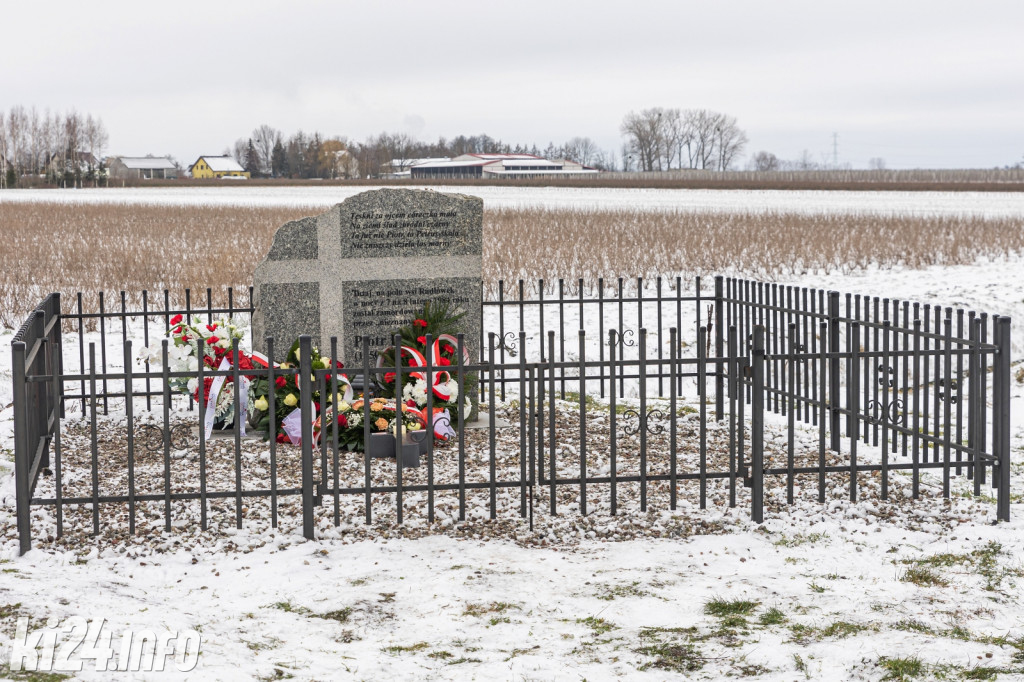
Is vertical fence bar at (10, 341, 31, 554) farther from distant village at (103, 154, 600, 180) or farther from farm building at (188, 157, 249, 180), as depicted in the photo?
farm building at (188, 157, 249, 180)

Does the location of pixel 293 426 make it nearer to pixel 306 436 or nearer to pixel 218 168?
pixel 306 436

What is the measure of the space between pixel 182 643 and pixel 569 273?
1504 cm

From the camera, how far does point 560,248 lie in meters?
22.7

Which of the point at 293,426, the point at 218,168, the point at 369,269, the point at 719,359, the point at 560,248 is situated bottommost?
the point at 293,426

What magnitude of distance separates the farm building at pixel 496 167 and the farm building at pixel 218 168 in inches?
936

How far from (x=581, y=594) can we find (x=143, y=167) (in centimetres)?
14922

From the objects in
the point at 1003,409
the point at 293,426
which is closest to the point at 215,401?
the point at 293,426

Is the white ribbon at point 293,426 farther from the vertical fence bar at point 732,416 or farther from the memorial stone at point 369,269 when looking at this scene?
the vertical fence bar at point 732,416

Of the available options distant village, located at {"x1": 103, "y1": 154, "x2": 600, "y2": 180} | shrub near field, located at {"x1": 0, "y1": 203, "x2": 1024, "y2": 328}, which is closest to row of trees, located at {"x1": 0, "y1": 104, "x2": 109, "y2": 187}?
distant village, located at {"x1": 103, "y1": 154, "x2": 600, "y2": 180}

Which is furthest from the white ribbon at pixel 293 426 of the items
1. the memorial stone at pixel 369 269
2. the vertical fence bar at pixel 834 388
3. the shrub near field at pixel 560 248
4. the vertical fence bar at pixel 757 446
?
the shrub near field at pixel 560 248

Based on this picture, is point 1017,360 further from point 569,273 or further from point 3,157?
point 3,157

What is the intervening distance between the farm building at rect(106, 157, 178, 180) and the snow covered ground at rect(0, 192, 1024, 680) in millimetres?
140874

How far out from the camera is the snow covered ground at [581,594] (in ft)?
14.7

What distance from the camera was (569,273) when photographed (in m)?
19.2
